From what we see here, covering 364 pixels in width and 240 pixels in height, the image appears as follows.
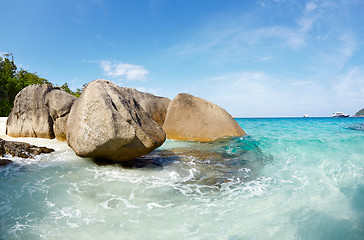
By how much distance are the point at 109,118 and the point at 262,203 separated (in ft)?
9.47

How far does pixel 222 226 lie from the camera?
8.42ft

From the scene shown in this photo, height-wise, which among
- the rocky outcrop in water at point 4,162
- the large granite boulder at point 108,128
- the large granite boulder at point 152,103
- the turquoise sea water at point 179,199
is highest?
the large granite boulder at point 152,103

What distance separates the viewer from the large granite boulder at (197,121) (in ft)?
30.6

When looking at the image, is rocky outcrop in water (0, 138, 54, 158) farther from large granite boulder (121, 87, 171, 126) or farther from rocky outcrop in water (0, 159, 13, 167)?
large granite boulder (121, 87, 171, 126)

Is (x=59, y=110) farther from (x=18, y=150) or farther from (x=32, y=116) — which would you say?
(x=18, y=150)

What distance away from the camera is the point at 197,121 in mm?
9594

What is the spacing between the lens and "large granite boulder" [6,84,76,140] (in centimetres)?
763

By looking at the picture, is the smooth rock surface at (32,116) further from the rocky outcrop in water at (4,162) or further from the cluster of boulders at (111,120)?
the rocky outcrop in water at (4,162)

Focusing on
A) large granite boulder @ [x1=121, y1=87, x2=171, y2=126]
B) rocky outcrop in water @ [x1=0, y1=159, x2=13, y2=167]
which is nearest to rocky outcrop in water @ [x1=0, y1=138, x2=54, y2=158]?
rocky outcrop in water @ [x1=0, y1=159, x2=13, y2=167]

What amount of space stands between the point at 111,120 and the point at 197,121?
582cm

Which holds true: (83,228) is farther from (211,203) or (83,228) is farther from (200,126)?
(200,126)

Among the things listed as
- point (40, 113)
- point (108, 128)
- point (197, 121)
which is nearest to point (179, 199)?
point (108, 128)

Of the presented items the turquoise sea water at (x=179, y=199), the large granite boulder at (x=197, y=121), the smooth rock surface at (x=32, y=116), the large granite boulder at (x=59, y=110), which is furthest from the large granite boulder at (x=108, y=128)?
the large granite boulder at (x=197, y=121)

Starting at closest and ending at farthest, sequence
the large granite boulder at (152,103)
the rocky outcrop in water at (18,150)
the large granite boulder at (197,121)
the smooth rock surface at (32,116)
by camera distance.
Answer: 1. the rocky outcrop in water at (18,150)
2. the smooth rock surface at (32,116)
3. the large granite boulder at (197,121)
4. the large granite boulder at (152,103)
